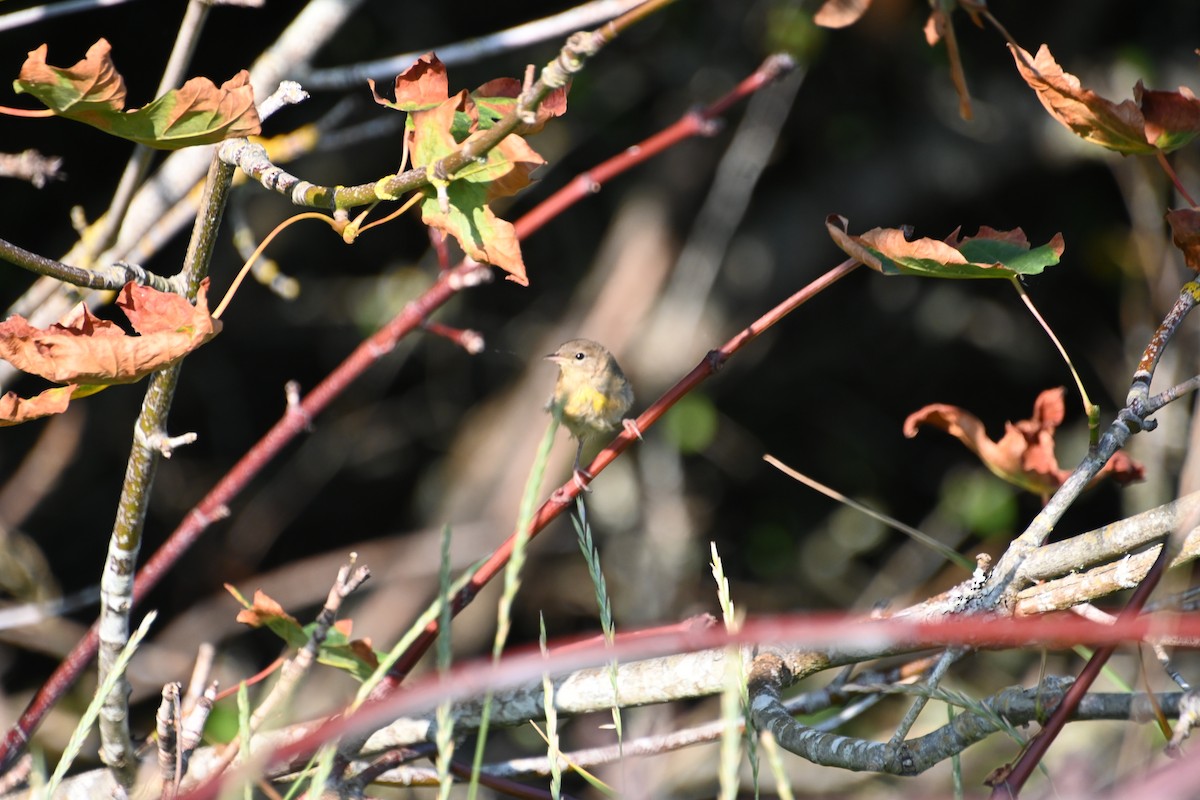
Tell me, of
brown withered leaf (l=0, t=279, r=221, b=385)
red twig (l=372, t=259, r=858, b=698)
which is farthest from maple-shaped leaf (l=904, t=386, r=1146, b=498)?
brown withered leaf (l=0, t=279, r=221, b=385)

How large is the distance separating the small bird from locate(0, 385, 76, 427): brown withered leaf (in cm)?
184

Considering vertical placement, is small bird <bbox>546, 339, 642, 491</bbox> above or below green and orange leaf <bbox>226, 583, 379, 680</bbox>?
Answer: below

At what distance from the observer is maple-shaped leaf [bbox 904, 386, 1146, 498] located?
5.04 feet

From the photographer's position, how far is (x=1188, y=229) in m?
1.23

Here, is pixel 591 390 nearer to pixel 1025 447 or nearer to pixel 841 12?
pixel 1025 447

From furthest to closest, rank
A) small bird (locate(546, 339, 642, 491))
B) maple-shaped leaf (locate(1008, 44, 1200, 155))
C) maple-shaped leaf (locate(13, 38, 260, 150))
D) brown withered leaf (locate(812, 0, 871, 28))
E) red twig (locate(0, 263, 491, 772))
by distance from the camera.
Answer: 1. small bird (locate(546, 339, 642, 491))
2. red twig (locate(0, 263, 491, 772))
3. brown withered leaf (locate(812, 0, 871, 28))
4. maple-shaped leaf (locate(1008, 44, 1200, 155))
5. maple-shaped leaf (locate(13, 38, 260, 150))

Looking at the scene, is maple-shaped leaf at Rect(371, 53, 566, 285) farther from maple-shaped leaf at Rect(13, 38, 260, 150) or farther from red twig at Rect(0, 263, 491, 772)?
red twig at Rect(0, 263, 491, 772)

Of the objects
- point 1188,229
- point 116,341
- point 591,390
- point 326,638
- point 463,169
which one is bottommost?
point 591,390

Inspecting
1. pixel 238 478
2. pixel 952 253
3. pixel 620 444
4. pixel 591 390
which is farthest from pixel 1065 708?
pixel 591 390

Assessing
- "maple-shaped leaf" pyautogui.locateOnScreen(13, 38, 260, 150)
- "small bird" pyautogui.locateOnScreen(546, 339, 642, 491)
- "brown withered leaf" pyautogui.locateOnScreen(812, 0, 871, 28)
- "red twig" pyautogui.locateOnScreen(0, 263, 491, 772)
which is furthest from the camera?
"small bird" pyautogui.locateOnScreen(546, 339, 642, 491)

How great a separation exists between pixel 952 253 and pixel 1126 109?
0.28 metres

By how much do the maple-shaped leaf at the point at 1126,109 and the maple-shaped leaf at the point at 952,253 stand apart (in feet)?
0.50

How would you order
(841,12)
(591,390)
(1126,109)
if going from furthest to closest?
1. (591,390)
2. (841,12)
3. (1126,109)

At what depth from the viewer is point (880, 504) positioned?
5473 millimetres
